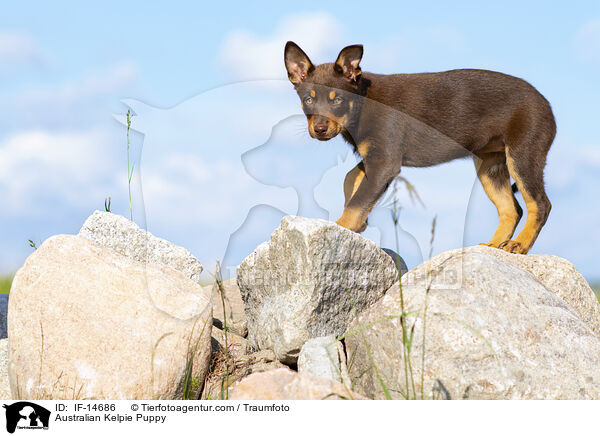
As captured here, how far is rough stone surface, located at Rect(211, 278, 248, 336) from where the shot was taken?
5.54 meters

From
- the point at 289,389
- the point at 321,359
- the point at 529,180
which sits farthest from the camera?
the point at 529,180

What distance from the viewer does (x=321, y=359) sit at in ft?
13.4

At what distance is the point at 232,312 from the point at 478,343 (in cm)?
271

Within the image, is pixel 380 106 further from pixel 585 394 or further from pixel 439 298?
pixel 585 394

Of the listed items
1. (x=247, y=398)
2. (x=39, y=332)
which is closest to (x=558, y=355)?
(x=247, y=398)

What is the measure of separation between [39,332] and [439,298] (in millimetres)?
2836

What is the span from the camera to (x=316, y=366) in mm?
4051

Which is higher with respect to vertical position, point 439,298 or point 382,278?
point 382,278

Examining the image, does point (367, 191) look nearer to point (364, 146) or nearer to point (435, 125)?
point (364, 146)

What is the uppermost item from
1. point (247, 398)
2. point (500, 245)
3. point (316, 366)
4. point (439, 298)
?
point (500, 245)

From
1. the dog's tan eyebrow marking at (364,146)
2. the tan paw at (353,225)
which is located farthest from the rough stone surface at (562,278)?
the dog's tan eyebrow marking at (364,146)

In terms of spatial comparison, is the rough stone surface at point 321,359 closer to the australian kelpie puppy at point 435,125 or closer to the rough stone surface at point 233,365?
the rough stone surface at point 233,365
